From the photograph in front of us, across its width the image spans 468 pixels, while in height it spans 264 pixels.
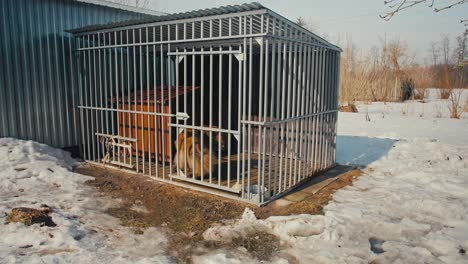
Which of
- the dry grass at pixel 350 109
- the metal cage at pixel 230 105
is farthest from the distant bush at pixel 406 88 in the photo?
the metal cage at pixel 230 105

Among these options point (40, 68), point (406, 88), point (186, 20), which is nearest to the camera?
point (186, 20)

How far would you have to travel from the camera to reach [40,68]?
7.57 m

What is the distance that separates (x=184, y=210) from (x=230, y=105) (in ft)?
5.93

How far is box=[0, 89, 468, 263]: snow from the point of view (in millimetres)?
3674

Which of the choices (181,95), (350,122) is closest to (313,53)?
(181,95)

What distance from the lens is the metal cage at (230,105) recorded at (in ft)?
16.8

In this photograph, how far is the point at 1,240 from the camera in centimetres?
384

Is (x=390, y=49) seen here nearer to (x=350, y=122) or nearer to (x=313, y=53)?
(x=350, y=122)

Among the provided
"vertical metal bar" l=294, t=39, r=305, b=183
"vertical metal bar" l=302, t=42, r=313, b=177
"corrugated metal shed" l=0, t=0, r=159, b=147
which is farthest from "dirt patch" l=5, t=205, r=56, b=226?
"vertical metal bar" l=302, t=42, r=313, b=177

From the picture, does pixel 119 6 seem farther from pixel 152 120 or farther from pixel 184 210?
pixel 184 210

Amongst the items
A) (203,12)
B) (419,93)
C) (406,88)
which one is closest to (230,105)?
(203,12)

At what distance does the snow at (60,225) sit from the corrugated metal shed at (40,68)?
0.77 metres

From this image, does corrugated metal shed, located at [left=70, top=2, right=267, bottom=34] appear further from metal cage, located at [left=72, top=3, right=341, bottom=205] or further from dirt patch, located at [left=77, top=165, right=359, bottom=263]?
dirt patch, located at [left=77, top=165, right=359, bottom=263]

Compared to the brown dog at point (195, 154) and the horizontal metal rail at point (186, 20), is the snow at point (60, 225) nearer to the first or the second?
the brown dog at point (195, 154)
